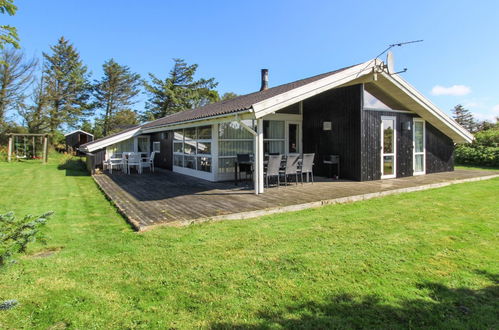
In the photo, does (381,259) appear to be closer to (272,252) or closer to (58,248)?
(272,252)

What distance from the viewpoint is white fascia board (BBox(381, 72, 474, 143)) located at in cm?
959

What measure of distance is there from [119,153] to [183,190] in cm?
824

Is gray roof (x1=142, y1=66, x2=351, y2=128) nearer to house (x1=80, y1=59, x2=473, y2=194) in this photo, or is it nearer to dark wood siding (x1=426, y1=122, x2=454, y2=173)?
house (x1=80, y1=59, x2=473, y2=194)

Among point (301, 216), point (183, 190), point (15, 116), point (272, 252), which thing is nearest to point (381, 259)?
point (272, 252)

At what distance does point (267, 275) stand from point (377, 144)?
27.5 feet

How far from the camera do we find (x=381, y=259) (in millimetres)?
3539

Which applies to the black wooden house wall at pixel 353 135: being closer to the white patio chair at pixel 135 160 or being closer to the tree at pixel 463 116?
the white patio chair at pixel 135 160

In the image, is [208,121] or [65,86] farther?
[65,86]

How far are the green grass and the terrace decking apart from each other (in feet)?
1.28

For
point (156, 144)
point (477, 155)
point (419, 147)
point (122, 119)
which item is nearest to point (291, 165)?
point (419, 147)

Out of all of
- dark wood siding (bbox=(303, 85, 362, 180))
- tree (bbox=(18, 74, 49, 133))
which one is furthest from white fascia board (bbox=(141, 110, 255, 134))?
tree (bbox=(18, 74, 49, 133))

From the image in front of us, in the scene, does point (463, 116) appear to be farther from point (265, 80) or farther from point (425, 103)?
point (265, 80)

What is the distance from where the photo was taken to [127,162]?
1310 centimetres

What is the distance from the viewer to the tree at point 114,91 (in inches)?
1353
